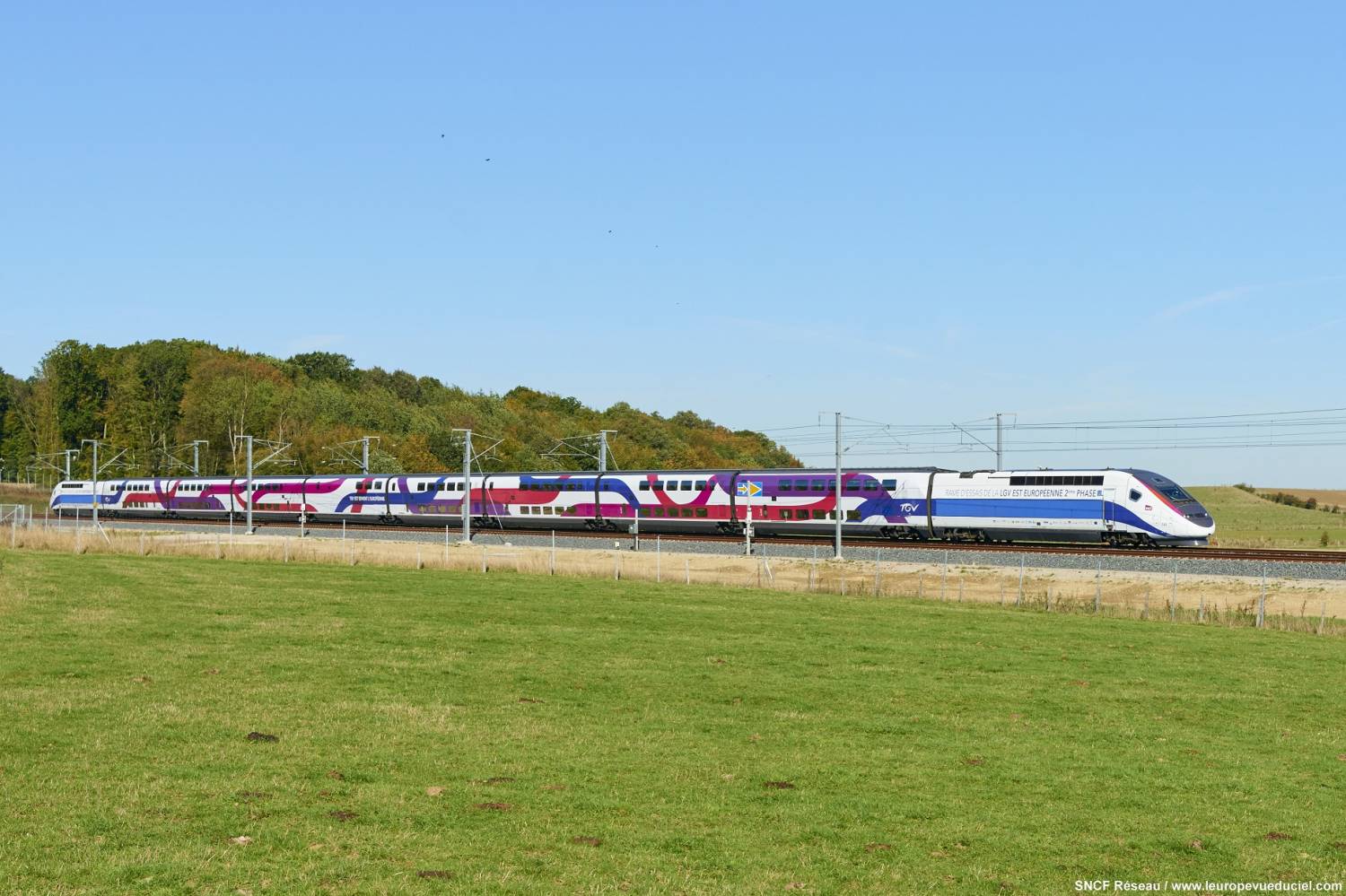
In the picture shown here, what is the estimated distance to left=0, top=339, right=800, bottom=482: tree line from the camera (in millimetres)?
149125

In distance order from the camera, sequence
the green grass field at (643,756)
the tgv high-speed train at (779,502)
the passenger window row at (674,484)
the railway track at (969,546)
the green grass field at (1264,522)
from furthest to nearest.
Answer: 1. the green grass field at (1264,522)
2. the passenger window row at (674,484)
3. the tgv high-speed train at (779,502)
4. the railway track at (969,546)
5. the green grass field at (643,756)

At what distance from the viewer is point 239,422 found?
6166 inches

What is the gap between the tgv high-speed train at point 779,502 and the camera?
63.8 meters

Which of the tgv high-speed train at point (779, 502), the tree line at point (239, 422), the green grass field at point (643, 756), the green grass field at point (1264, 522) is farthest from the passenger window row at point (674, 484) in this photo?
the tree line at point (239, 422)

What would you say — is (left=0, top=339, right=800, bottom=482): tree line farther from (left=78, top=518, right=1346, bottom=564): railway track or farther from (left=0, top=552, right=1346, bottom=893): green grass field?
(left=0, top=552, right=1346, bottom=893): green grass field

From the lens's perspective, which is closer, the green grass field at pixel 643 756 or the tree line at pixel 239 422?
the green grass field at pixel 643 756

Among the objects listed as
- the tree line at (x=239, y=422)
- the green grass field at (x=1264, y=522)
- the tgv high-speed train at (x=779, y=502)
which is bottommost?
the green grass field at (x=1264, y=522)

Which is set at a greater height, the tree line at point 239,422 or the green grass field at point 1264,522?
the tree line at point 239,422

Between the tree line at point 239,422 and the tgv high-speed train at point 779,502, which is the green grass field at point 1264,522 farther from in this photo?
the tree line at point 239,422

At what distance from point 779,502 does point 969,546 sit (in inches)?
514

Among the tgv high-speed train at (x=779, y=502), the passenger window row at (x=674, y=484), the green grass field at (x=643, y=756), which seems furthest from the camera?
the passenger window row at (x=674, y=484)

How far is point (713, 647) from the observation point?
28562mm

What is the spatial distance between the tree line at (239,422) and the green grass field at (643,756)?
4362 inches

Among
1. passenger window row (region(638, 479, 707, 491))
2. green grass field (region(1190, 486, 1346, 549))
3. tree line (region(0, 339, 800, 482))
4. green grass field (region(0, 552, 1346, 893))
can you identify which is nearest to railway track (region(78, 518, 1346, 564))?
passenger window row (region(638, 479, 707, 491))
